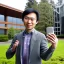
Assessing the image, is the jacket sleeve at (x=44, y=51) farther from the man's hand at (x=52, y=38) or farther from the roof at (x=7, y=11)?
Answer: the roof at (x=7, y=11)

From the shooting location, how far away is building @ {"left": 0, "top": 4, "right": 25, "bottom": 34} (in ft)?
111

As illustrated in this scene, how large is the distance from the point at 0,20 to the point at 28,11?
31.3 m

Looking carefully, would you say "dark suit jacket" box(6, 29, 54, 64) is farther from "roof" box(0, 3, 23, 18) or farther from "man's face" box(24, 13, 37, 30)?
"roof" box(0, 3, 23, 18)

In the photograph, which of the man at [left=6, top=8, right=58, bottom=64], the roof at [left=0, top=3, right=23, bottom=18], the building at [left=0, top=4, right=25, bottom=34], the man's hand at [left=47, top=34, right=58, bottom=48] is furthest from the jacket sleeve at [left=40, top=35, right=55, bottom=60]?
the roof at [left=0, top=3, right=23, bottom=18]

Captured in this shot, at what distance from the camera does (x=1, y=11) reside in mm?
35062

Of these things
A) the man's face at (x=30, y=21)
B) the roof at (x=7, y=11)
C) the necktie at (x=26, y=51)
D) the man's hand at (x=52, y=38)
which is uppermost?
the roof at (x=7, y=11)

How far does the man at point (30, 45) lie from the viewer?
2.29m

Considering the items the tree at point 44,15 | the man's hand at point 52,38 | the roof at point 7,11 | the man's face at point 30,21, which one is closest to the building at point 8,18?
the roof at point 7,11

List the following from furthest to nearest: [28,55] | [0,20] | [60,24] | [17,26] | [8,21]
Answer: [60,24]
[17,26]
[8,21]
[0,20]
[28,55]

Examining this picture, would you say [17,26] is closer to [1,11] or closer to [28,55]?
[1,11]

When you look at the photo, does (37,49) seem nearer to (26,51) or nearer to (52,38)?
(26,51)

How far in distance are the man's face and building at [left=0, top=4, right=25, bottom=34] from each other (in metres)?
30.1

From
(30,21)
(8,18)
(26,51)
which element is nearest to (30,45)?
(26,51)

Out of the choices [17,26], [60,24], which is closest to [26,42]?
[17,26]
